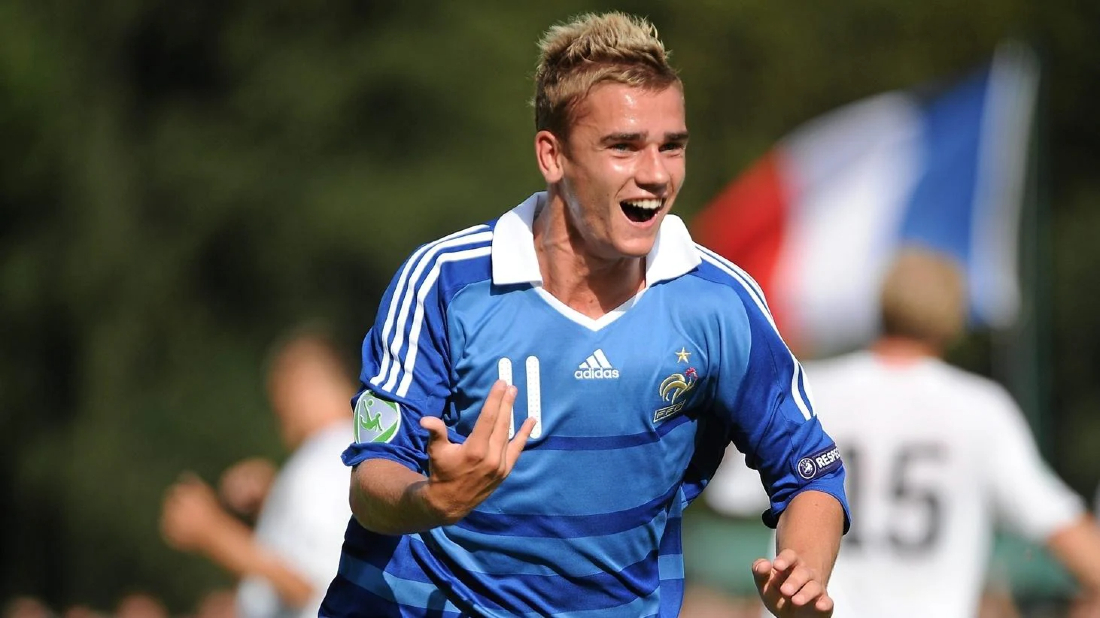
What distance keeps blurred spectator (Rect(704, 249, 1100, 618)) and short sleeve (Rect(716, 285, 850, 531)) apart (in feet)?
7.77

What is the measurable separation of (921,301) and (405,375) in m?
3.15

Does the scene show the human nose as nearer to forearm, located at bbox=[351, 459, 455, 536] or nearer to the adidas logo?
the adidas logo

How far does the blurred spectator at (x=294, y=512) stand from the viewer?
689cm

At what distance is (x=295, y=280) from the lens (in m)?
22.3

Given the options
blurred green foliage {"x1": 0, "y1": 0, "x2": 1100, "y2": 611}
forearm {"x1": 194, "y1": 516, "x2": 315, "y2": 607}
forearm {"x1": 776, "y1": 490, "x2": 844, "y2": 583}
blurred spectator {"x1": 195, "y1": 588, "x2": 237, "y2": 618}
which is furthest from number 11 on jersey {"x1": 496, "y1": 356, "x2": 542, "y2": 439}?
blurred green foliage {"x1": 0, "y1": 0, "x2": 1100, "y2": 611}

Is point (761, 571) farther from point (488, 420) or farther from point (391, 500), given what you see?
point (391, 500)

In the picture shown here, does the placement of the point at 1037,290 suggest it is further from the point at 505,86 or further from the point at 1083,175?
the point at 1083,175

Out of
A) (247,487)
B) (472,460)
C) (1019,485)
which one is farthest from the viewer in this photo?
(247,487)

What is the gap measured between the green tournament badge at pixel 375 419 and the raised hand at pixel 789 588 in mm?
941

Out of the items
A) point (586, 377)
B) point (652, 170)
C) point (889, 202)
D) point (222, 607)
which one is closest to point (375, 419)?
point (586, 377)

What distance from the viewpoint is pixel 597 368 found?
4281 millimetres

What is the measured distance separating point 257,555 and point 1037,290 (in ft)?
23.7

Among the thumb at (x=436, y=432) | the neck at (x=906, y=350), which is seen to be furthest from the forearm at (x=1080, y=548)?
the thumb at (x=436, y=432)

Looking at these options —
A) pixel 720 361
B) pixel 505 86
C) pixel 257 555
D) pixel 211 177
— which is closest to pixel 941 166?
pixel 257 555
